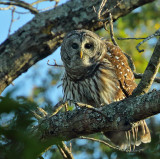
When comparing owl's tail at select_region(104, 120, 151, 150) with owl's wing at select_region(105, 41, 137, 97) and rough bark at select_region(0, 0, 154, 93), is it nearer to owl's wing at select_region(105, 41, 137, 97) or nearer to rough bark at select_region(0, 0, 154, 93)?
owl's wing at select_region(105, 41, 137, 97)

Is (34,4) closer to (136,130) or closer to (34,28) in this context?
(34,28)

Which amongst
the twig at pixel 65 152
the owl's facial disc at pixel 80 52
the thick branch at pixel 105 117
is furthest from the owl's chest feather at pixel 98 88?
the thick branch at pixel 105 117

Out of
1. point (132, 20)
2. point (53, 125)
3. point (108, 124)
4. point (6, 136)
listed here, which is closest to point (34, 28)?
point (53, 125)

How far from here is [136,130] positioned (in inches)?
190

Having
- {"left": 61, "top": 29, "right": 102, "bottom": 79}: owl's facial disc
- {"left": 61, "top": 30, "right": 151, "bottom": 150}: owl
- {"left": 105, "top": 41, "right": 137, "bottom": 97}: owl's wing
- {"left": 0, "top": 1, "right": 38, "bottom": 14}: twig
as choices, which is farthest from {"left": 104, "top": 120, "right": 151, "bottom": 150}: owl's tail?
{"left": 0, "top": 1, "right": 38, "bottom": 14}: twig

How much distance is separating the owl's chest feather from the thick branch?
48.3 inches

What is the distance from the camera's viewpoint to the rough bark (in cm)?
497

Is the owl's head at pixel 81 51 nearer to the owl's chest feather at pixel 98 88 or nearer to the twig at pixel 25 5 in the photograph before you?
the owl's chest feather at pixel 98 88

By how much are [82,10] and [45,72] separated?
1.52 meters

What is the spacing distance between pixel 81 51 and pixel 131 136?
147 cm

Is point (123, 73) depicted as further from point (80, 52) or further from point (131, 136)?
point (131, 136)

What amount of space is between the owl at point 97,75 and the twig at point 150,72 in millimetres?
1447

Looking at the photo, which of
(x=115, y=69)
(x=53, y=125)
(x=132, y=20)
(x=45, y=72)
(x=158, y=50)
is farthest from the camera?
(x=132, y=20)

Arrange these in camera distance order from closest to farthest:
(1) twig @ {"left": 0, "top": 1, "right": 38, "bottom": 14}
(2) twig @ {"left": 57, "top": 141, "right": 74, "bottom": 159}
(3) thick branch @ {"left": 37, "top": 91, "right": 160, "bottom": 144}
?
(3) thick branch @ {"left": 37, "top": 91, "right": 160, "bottom": 144} < (2) twig @ {"left": 57, "top": 141, "right": 74, "bottom": 159} < (1) twig @ {"left": 0, "top": 1, "right": 38, "bottom": 14}
